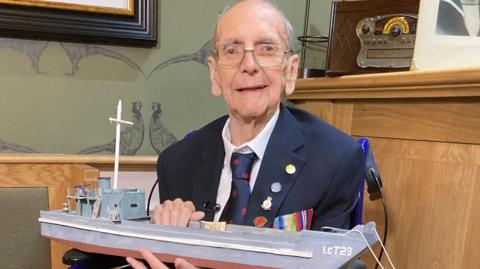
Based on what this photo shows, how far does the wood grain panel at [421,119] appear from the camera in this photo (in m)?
0.96

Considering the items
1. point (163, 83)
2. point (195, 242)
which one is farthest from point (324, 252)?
point (163, 83)

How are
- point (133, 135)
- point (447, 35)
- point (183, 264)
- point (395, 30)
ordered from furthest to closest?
point (133, 135), point (395, 30), point (447, 35), point (183, 264)

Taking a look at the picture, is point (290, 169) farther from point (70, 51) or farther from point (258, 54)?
point (70, 51)

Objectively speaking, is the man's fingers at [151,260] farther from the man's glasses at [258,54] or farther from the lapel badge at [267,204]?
the man's glasses at [258,54]

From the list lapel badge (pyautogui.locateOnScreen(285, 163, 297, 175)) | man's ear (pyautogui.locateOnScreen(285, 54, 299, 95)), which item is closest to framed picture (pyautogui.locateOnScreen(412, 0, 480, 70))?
man's ear (pyautogui.locateOnScreen(285, 54, 299, 95))

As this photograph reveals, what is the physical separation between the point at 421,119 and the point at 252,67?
18.7 inches

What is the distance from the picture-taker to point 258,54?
95cm

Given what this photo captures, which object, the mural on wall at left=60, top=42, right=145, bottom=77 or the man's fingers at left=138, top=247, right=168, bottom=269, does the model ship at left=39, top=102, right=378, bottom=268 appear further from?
the mural on wall at left=60, top=42, right=145, bottom=77

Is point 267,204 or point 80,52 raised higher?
point 80,52

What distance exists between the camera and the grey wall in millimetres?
1314

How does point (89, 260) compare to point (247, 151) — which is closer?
point (89, 260)

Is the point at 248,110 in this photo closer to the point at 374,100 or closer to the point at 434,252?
the point at 374,100

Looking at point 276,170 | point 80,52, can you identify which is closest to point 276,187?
point 276,170

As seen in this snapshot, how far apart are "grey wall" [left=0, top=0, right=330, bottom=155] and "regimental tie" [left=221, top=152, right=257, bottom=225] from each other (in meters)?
0.57
